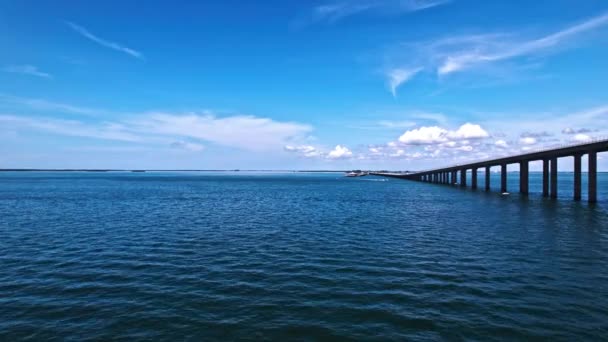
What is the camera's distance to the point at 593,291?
16.6m

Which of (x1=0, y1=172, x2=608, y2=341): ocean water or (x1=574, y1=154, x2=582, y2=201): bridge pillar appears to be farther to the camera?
(x1=574, y1=154, x2=582, y2=201): bridge pillar

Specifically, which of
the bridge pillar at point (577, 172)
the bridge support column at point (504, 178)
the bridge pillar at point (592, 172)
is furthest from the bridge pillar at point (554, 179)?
the bridge support column at point (504, 178)

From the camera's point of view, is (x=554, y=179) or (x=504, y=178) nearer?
(x=554, y=179)

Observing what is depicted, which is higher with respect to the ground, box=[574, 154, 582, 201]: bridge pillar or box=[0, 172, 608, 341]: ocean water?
box=[574, 154, 582, 201]: bridge pillar

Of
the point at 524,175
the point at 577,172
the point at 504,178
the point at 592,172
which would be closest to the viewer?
the point at 592,172

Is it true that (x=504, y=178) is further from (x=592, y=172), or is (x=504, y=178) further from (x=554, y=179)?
(x=592, y=172)

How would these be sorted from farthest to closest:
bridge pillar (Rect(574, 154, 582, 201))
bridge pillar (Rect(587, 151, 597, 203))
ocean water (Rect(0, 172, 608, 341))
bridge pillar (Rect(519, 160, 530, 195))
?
bridge pillar (Rect(519, 160, 530, 195)) < bridge pillar (Rect(574, 154, 582, 201)) < bridge pillar (Rect(587, 151, 597, 203)) < ocean water (Rect(0, 172, 608, 341))

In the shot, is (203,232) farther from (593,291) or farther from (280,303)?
(593,291)

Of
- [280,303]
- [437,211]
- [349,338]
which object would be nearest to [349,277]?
[280,303]

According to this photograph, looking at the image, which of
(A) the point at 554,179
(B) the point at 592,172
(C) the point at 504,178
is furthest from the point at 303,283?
(C) the point at 504,178

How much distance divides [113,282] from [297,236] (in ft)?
51.7

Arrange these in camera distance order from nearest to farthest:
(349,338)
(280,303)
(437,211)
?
(349,338) → (280,303) → (437,211)

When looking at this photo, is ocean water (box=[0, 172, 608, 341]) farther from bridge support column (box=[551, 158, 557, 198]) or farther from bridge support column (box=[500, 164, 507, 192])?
bridge support column (box=[500, 164, 507, 192])

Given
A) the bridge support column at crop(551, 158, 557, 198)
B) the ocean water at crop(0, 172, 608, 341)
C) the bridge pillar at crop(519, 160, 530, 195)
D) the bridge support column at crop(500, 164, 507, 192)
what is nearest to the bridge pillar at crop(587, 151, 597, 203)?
the bridge support column at crop(551, 158, 557, 198)
